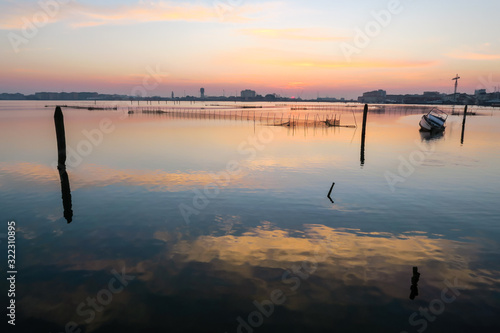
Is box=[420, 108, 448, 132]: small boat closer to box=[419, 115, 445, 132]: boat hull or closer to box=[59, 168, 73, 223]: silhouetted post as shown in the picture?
box=[419, 115, 445, 132]: boat hull

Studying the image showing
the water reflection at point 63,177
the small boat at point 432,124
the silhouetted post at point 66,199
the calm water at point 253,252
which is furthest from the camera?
the small boat at point 432,124

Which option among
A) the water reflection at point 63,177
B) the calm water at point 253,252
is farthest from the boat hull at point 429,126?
the water reflection at point 63,177

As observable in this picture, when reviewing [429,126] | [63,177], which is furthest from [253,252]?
[429,126]

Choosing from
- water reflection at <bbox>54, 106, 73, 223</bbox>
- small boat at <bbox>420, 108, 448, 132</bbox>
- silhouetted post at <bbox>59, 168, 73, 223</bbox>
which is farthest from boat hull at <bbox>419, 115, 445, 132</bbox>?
silhouetted post at <bbox>59, 168, 73, 223</bbox>

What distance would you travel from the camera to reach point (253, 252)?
38.3ft

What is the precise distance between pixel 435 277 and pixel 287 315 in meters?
5.07

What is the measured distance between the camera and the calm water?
8.44 m

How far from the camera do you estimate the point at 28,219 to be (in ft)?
48.8

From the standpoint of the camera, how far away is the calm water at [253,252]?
8.44 m

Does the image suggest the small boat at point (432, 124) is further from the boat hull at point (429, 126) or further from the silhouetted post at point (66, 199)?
the silhouetted post at point (66, 199)

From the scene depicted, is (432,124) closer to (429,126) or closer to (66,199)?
(429,126)

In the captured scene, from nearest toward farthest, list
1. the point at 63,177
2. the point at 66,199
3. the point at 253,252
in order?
1. the point at 253,252
2. the point at 66,199
3. the point at 63,177

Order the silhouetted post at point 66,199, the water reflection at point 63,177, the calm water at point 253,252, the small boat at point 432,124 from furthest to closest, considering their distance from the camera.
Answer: the small boat at point 432,124
the water reflection at point 63,177
the silhouetted post at point 66,199
the calm water at point 253,252

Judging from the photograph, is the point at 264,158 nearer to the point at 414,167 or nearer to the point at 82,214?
the point at 414,167
